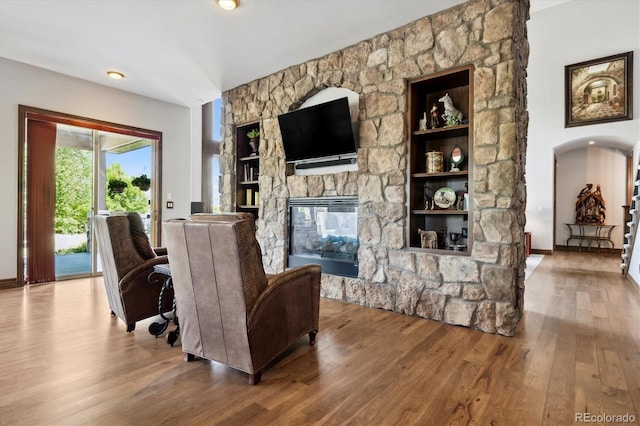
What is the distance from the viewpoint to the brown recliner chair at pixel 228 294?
178 cm

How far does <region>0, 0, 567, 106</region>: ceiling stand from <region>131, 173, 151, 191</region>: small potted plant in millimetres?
1593

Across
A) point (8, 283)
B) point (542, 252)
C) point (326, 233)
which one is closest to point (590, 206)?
point (542, 252)

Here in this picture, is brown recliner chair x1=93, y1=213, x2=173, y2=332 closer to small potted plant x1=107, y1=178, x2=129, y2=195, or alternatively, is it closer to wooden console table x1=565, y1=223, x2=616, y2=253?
small potted plant x1=107, y1=178, x2=129, y2=195

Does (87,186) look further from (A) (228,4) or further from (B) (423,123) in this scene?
(B) (423,123)

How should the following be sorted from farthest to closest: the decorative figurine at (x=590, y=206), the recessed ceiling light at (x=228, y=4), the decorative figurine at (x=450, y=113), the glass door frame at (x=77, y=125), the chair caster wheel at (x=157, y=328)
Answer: the decorative figurine at (x=590, y=206)
the glass door frame at (x=77, y=125)
the decorative figurine at (x=450, y=113)
the recessed ceiling light at (x=228, y=4)
the chair caster wheel at (x=157, y=328)

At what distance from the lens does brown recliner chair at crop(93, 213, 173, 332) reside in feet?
8.79

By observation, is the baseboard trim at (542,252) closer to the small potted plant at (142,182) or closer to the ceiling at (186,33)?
the ceiling at (186,33)

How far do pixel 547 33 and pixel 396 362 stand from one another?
28.7 ft

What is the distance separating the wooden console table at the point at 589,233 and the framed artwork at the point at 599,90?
2.83 metres

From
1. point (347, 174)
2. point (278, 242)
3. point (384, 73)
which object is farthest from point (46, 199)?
point (384, 73)

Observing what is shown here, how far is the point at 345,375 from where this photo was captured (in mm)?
1985

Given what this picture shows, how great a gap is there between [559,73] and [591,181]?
3008 mm

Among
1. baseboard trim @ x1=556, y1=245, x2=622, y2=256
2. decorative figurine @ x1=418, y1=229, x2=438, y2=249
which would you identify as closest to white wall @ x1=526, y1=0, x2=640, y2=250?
baseboard trim @ x1=556, y1=245, x2=622, y2=256

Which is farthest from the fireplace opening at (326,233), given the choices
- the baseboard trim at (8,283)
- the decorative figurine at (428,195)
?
the baseboard trim at (8,283)
